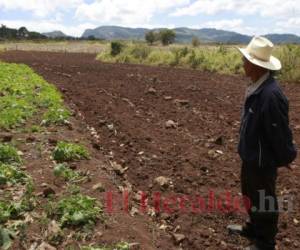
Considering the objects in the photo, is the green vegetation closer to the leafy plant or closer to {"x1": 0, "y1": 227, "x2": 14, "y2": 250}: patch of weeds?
the leafy plant

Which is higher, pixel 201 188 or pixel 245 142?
pixel 245 142

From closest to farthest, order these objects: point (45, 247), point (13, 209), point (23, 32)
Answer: point (45, 247) < point (13, 209) < point (23, 32)

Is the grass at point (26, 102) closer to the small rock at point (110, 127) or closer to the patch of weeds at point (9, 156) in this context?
the small rock at point (110, 127)

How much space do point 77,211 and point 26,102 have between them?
256 inches

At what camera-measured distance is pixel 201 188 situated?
6.39 meters

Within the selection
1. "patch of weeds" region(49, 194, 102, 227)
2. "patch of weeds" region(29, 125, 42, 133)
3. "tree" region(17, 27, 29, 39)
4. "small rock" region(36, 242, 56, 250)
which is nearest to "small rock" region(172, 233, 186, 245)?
"patch of weeds" region(49, 194, 102, 227)

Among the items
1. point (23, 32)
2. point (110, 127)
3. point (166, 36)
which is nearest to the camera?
point (110, 127)

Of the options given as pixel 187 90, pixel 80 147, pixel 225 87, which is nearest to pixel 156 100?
pixel 187 90

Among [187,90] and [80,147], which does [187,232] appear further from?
[187,90]

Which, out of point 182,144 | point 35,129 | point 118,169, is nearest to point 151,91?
point 182,144

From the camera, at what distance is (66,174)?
6.16 m

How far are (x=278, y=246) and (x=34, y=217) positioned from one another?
2.45 m

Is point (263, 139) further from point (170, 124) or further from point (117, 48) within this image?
point (117, 48)

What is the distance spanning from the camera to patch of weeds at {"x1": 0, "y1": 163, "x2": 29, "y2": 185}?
5.79m
